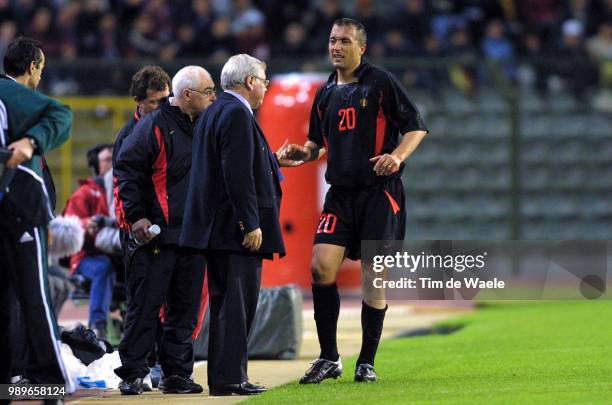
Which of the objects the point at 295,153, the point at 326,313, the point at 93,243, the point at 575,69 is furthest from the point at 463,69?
the point at 326,313

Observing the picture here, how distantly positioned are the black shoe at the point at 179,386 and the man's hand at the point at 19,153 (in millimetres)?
2296

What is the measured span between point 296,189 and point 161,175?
9054mm

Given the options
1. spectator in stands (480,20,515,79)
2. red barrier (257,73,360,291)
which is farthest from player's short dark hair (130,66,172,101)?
spectator in stands (480,20,515,79)

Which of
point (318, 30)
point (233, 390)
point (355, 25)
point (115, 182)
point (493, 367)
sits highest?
point (318, 30)

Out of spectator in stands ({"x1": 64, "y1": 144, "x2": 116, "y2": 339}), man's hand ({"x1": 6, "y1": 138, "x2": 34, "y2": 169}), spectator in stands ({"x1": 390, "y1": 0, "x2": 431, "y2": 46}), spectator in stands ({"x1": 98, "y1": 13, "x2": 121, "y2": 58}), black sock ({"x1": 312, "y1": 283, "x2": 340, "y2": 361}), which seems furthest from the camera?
spectator in stands ({"x1": 390, "y1": 0, "x2": 431, "y2": 46})

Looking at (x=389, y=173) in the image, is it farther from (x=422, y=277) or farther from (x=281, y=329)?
(x=281, y=329)

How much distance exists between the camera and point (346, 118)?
9.81 m

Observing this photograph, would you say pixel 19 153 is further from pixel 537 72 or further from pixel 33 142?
pixel 537 72

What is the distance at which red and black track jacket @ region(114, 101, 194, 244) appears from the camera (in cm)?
966

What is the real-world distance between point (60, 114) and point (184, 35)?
13.8 metres

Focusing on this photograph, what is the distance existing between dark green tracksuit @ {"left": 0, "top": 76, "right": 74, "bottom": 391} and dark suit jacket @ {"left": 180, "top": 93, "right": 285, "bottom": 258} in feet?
4.20

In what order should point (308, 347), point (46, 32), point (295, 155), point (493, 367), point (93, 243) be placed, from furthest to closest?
point (46, 32)
point (308, 347)
point (93, 243)
point (493, 367)
point (295, 155)

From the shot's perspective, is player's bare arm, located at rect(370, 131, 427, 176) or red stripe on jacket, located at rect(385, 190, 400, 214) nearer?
player's bare arm, located at rect(370, 131, 427, 176)

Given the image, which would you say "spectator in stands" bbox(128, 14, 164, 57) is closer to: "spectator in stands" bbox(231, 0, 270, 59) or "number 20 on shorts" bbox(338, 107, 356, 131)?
"spectator in stands" bbox(231, 0, 270, 59)
